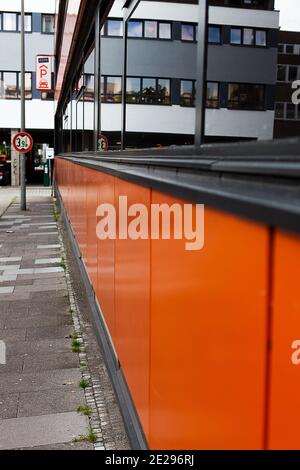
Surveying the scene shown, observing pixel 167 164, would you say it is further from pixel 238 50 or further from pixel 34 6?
pixel 34 6

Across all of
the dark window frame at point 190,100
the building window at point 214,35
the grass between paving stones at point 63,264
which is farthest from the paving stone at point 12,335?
the building window at point 214,35

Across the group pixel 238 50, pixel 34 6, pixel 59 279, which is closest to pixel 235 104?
pixel 238 50

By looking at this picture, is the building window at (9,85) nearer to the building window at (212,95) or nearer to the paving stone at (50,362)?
the paving stone at (50,362)

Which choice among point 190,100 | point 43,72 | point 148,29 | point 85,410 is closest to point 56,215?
point 43,72

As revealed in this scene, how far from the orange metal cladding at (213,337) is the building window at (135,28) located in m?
0.93

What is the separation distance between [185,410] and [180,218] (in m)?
0.62

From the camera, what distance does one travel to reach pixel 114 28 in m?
4.22

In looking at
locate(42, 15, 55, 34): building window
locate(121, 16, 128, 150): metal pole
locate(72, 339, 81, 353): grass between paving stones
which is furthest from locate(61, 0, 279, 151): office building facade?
Answer: locate(42, 15, 55, 34): building window

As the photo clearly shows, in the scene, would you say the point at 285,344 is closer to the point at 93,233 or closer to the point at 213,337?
the point at 213,337

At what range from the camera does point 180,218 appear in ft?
6.23

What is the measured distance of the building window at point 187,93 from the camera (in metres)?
1.89

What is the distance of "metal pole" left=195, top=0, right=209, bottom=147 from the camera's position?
5.69 ft

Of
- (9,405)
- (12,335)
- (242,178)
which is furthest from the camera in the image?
(12,335)

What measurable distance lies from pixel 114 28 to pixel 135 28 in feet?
4.75
